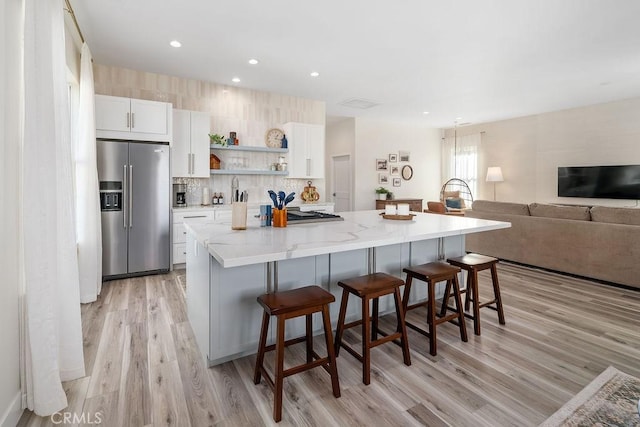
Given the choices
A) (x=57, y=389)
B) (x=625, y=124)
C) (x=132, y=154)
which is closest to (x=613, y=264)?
(x=625, y=124)

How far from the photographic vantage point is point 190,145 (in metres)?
4.77

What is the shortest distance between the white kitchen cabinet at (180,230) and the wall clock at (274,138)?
1678mm

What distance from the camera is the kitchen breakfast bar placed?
6.20 feet

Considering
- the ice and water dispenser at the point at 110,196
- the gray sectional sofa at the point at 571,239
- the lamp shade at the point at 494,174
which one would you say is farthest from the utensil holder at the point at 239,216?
the lamp shade at the point at 494,174

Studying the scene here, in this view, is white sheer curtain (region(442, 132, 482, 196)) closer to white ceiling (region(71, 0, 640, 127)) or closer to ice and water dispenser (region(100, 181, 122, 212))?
white ceiling (region(71, 0, 640, 127))

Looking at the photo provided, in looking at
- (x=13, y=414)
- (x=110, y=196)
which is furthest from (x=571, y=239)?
(x=110, y=196)

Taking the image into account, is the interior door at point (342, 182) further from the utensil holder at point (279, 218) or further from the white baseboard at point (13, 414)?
the white baseboard at point (13, 414)

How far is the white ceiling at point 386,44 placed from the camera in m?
2.97

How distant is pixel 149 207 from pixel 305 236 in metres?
2.94

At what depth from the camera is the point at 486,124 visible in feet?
26.7

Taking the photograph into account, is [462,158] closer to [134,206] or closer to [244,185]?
[244,185]

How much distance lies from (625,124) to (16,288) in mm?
8496

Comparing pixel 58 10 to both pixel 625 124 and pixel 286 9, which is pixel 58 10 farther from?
pixel 625 124

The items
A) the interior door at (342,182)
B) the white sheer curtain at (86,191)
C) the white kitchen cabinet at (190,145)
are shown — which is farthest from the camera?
the interior door at (342,182)
